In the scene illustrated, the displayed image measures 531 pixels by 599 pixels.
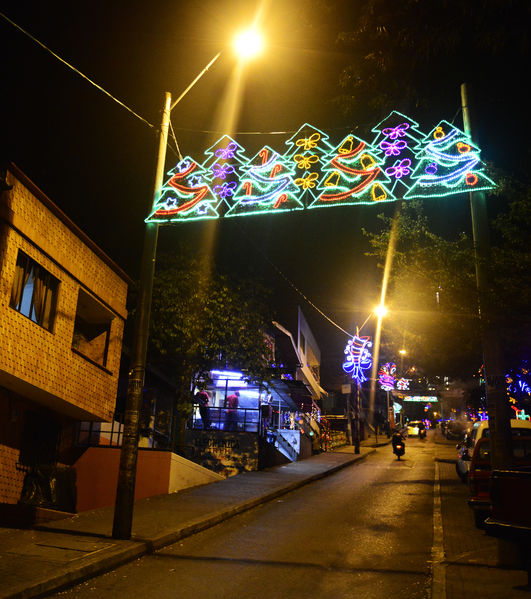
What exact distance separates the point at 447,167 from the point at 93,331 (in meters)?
10.5

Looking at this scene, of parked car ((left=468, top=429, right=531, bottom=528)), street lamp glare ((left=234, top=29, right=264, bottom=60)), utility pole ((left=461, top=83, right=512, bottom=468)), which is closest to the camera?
utility pole ((left=461, top=83, right=512, bottom=468))

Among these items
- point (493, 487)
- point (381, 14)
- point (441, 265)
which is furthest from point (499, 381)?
point (381, 14)

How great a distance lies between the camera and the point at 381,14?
284 inches

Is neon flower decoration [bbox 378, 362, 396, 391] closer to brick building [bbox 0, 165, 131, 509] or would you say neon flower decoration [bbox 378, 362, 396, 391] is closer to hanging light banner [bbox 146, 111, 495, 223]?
brick building [bbox 0, 165, 131, 509]

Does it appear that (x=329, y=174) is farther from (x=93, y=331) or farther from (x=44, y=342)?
(x=93, y=331)

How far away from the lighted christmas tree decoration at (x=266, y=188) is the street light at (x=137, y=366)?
179 centimetres

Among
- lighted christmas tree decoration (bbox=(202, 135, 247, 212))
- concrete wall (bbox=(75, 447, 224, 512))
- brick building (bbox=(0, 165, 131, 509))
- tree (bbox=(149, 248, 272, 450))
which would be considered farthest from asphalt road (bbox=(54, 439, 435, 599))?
tree (bbox=(149, 248, 272, 450))

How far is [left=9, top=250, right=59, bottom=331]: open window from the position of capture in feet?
34.0

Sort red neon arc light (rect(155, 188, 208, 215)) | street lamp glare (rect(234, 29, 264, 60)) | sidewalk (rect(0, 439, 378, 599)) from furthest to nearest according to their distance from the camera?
1. red neon arc light (rect(155, 188, 208, 215))
2. street lamp glare (rect(234, 29, 264, 60))
3. sidewalk (rect(0, 439, 378, 599))

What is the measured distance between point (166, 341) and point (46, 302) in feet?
22.7

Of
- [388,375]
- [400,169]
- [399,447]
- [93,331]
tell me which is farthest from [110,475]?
[388,375]

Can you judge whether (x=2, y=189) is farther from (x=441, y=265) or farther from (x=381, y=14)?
(x=441, y=265)

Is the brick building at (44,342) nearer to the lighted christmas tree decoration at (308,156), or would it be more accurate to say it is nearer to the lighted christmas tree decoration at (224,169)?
the lighted christmas tree decoration at (224,169)

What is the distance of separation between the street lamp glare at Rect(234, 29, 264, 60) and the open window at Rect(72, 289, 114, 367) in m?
7.24
